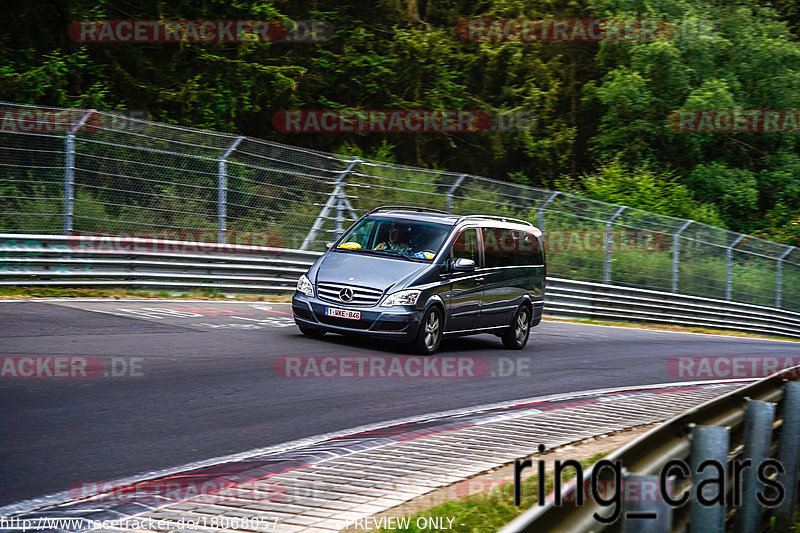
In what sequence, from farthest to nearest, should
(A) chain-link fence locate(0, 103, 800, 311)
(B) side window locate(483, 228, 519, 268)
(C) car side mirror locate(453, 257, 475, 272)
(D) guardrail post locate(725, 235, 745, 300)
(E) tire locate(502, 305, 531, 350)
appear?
(D) guardrail post locate(725, 235, 745, 300)
(A) chain-link fence locate(0, 103, 800, 311)
(E) tire locate(502, 305, 531, 350)
(B) side window locate(483, 228, 519, 268)
(C) car side mirror locate(453, 257, 475, 272)

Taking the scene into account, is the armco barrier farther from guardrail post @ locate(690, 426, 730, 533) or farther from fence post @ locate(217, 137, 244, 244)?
guardrail post @ locate(690, 426, 730, 533)

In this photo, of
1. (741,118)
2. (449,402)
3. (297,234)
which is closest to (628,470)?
(449,402)

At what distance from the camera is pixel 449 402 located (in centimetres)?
973

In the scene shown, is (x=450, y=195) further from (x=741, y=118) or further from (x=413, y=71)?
(x=741, y=118)

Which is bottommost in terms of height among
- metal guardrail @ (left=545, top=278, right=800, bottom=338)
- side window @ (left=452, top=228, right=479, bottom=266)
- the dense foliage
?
metal guardrail @ (left=545, top=278, right=800, bottom=338)

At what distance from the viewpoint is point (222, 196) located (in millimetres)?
17688

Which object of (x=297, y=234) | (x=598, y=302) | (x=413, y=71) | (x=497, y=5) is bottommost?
(x=598, y=302)

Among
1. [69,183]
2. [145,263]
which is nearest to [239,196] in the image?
[145,263]

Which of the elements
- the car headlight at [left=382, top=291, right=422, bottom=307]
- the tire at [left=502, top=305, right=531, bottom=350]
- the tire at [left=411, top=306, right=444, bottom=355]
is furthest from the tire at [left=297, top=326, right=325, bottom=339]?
the tire at [left=502, top=305, right=531, bottom=350]

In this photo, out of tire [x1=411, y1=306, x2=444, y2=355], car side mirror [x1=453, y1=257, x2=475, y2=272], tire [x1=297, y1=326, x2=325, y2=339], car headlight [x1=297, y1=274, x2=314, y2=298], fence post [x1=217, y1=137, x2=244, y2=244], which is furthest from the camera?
fence post [x1=217, y1=137, x2=244, y2=244]

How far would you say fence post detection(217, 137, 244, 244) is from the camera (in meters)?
17.6

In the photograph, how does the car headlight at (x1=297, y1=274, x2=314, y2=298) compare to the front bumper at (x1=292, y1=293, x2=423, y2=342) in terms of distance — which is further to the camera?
the car headlight at (x1=297, y1=274, x2=314, y2=298)

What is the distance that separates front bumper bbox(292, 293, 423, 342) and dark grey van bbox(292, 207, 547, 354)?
1 cm

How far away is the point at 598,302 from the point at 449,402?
15.6m
